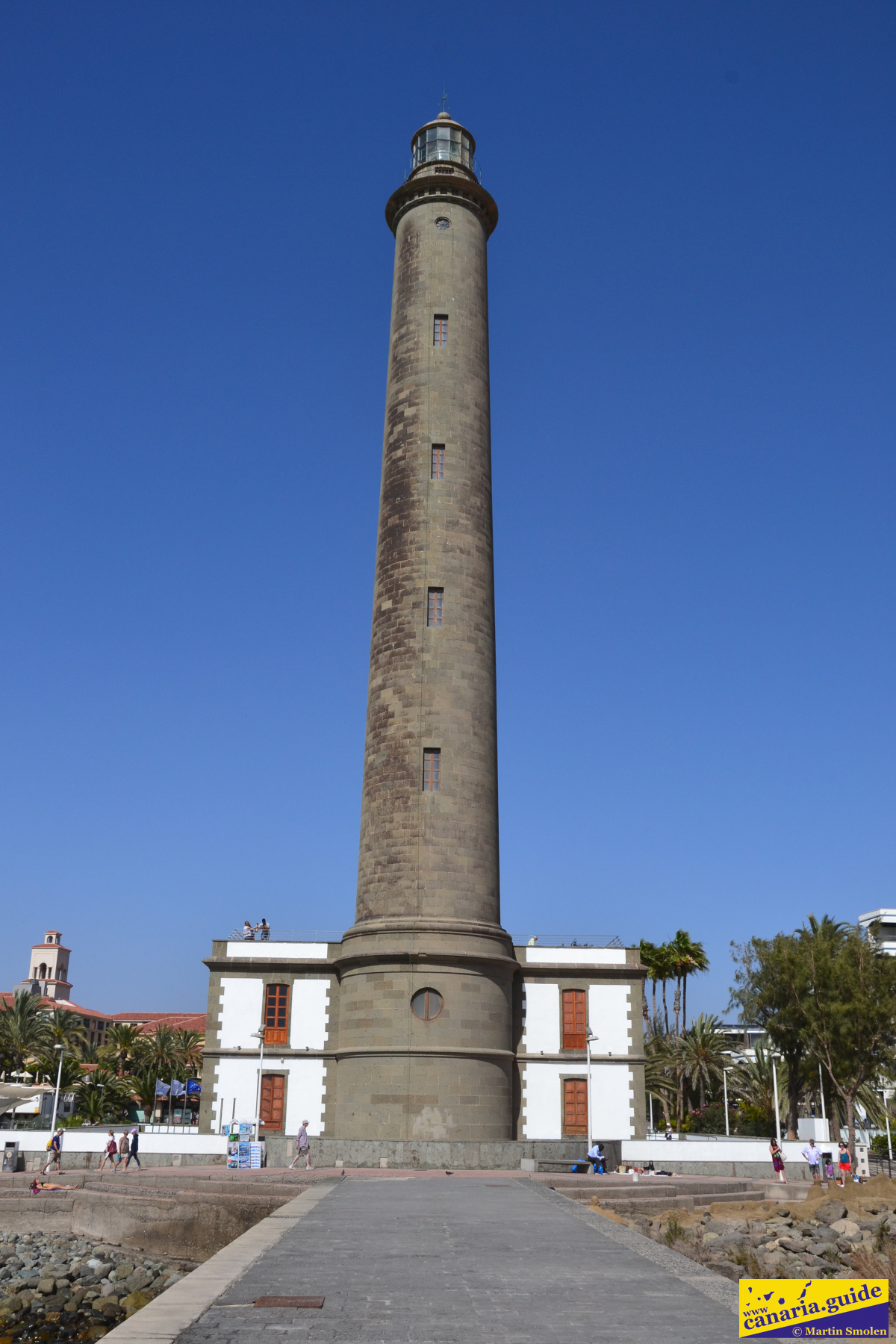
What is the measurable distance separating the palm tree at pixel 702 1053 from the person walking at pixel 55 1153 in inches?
1472

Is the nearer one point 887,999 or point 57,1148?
point 57,1148

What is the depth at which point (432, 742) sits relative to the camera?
29031mm

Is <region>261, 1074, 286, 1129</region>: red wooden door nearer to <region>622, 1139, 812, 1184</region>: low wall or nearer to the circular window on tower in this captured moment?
the circular window on tower

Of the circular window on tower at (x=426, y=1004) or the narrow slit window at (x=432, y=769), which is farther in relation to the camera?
the narrow slit window at (x=432, y=769)

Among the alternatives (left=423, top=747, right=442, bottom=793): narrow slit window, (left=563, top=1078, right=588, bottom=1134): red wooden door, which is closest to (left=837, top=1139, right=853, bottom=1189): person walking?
(left=563, top=1078, right=588, bottom=1134): red wooden door

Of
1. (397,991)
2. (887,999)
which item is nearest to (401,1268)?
(397,991)

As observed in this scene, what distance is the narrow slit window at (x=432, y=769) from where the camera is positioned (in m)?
28.8

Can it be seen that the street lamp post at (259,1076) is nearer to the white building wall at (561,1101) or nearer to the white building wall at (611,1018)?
the white building wall at (561,1101)

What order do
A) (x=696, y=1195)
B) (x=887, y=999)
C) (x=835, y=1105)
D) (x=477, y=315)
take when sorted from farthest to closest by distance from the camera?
(x=835, y=1105)
(x=887, y=999)
(x=477, y=315)
(x=696, y=1195)

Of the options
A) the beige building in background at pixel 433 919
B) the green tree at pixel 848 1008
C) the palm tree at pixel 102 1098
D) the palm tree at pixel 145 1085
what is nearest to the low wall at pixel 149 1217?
the beige building in background at pixel 433 919

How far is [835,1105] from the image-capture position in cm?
4266

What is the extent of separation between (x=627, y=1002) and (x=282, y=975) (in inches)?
395

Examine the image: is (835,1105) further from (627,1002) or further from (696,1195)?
(696,1195)

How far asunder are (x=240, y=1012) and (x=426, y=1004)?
7.11 meters
